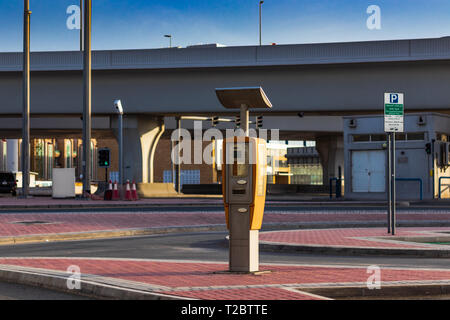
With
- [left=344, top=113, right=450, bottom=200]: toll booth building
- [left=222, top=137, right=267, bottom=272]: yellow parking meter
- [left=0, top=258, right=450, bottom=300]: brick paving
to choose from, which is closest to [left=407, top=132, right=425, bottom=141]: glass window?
[left=344, top=113, right=450, bottom=200]: toll booth building

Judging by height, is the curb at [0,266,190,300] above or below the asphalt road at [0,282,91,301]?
above

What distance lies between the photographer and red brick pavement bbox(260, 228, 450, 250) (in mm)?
15297

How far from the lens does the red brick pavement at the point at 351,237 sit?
50.2 feet

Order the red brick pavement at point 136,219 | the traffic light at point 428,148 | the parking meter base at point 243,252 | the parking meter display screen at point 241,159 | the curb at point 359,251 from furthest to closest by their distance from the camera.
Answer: the traffic light at point 428,148 → the red brick pavement at point 136,219 → the curb at point 359,251 → the parking meter base at point 243,252 → the parking meter display screen at point 241,159

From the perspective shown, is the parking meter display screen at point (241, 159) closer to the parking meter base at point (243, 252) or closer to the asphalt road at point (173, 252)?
the parking meter base at point (243, 252)

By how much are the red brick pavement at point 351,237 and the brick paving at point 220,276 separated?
3.95 meters

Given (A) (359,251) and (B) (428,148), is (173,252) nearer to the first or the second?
(A) (359,251)

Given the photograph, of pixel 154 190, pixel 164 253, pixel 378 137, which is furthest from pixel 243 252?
pixel 154 190

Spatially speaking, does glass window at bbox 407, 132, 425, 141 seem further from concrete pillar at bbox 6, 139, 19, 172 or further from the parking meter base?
concrete pillar at bbox 6, 139, 19, 172

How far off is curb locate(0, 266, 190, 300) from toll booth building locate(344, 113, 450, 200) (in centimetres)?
2997

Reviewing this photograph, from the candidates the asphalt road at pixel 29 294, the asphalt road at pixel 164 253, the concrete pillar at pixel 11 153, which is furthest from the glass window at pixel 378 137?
the concrete pillar at pixel 11 153

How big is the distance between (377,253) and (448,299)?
5286 millimetres

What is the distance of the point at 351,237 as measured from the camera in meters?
17.1

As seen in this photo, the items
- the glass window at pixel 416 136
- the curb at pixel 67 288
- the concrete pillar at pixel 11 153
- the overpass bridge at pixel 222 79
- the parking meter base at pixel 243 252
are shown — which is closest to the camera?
the curb at pixel 67 288
